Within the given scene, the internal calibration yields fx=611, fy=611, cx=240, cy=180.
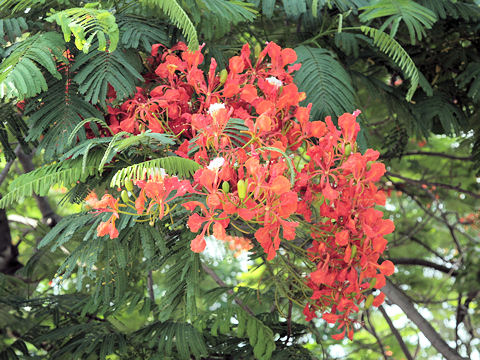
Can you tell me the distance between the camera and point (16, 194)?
1.70 m

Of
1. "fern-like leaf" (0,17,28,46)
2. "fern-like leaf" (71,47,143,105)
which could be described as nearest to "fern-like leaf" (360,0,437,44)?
"fern-like leaf" (71,47,143,105)

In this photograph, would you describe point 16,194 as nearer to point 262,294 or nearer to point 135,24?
point 135,24

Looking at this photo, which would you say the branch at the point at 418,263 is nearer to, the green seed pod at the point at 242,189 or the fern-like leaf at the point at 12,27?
the green seed pod at the point at 242,189

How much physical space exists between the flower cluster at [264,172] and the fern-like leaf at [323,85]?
0.56 feet

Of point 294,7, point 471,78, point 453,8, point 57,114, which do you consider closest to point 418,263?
point 471,78

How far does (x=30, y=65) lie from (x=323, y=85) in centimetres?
94

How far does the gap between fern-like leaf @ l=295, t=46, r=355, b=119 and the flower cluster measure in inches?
6.7

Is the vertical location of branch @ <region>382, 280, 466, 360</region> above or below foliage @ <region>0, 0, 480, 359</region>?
below

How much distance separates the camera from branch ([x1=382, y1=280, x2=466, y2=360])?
2.38m

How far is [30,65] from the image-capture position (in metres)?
1.68

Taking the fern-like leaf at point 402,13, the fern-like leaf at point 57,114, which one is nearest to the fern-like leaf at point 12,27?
the fern-like leaf at point 57,114

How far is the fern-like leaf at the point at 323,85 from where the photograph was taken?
6.72ft

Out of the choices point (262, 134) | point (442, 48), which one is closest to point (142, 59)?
point (262, 134)

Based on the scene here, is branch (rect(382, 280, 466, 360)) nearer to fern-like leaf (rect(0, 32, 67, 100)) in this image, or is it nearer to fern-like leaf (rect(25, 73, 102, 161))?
fern-like leaf (rect(25, 73, 102, 161))
